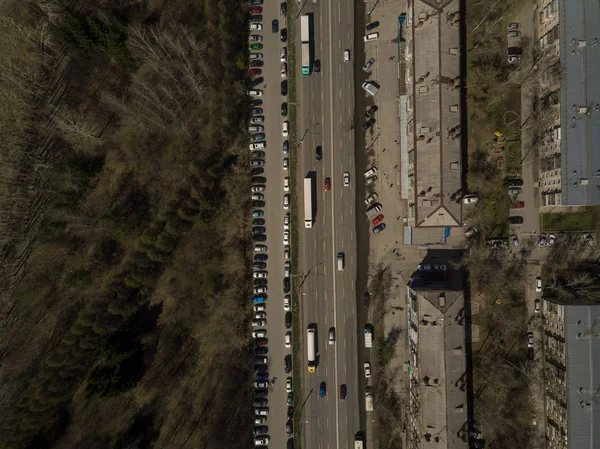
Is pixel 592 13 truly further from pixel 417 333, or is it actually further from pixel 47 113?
pixel 47 113

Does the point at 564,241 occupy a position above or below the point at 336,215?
below

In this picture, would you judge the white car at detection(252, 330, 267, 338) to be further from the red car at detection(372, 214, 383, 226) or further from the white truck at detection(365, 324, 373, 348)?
the red car at detection(372, 214, 383, 226)

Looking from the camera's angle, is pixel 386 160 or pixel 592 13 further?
pixel 386 160

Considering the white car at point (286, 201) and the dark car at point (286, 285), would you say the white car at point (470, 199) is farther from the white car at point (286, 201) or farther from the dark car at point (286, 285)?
the dark car at point (286, 285)

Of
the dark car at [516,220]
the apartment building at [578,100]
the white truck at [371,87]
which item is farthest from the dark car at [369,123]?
the dark car at [516,220]

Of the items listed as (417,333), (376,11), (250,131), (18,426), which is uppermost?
(376,11)

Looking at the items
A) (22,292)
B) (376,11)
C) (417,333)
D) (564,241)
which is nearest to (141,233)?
(22,292)
